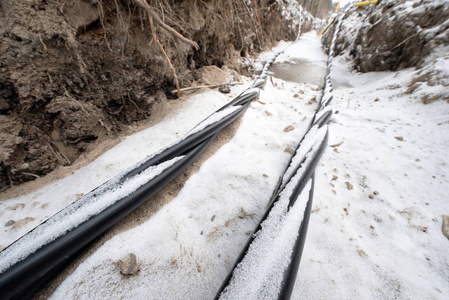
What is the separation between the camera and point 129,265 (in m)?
0.58

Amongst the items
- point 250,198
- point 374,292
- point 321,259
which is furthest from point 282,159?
point 374,292

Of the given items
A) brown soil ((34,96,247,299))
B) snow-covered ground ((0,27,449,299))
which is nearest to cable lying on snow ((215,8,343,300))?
snow-covered ground ((0,27,449,299))

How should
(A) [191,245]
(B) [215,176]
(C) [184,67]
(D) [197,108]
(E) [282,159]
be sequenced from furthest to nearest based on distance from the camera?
(C) [184,67]
(D) [197,108]
(E) [282,159]
(B) [215,176]
(A) [191,245]

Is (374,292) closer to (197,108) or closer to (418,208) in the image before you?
(418,208)

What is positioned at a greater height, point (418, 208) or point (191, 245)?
point (191, 245)

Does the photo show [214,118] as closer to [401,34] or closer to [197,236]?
[197,236]

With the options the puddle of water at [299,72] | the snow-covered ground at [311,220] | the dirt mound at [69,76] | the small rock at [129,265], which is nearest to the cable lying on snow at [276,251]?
the snow-covered ground at [311,220]

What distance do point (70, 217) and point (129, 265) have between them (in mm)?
249

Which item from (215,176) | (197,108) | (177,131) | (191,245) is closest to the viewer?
(191,245)

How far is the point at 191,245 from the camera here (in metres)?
0.66

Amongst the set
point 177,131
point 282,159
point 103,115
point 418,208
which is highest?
point 103,115

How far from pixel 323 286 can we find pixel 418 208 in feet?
2.09

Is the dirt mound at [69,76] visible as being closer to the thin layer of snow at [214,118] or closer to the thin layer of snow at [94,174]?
the thin layer of snow at [94,174]

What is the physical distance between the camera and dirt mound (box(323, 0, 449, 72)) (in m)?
2.26
